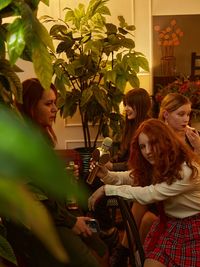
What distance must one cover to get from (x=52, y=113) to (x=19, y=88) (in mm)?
913

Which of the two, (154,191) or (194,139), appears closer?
(154,191)

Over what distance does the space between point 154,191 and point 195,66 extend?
9.86 feet

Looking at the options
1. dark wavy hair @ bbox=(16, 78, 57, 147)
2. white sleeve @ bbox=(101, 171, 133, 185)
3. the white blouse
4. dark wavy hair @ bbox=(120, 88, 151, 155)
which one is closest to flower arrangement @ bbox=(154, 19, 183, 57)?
dark wavy hair @ bbox=(120, 88, 151, 155)

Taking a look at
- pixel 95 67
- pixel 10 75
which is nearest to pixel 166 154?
pixel 10 75

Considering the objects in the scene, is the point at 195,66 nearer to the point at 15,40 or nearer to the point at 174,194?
the point at 174,194

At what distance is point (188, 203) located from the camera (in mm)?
2008

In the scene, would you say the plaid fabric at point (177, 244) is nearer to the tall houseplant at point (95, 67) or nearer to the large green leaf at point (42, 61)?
the large green leaf at point (42, 61)

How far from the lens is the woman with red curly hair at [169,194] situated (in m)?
1.92

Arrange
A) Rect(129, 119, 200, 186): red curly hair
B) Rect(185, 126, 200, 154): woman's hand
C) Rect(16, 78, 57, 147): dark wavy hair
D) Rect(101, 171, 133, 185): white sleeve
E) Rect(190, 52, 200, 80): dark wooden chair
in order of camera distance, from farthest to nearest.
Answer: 1. Rect(190, 52, 200, 80): dark wooden chair
2. Rect(185, 126, 200, 154): woman's hand
3. Rect(101, 171, 133, 185): white sleeve
4. Rect(129, 119, 200, 186): red curly hair
5. Rect(16, 78, 57, 147): dark wavy hair

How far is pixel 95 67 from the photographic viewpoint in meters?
4.07

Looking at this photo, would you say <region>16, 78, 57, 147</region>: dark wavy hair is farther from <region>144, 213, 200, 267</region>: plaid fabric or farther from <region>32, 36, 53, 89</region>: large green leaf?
<region>32, 36, 53, 89</region>: large green leaf

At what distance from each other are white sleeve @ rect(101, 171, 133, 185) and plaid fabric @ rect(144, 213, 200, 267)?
1.38 ft

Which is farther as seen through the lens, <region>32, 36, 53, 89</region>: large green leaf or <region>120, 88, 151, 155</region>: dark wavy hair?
<region>120, 88, 151, 155</region>: dark wavy hair

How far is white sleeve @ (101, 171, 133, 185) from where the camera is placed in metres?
2.38
